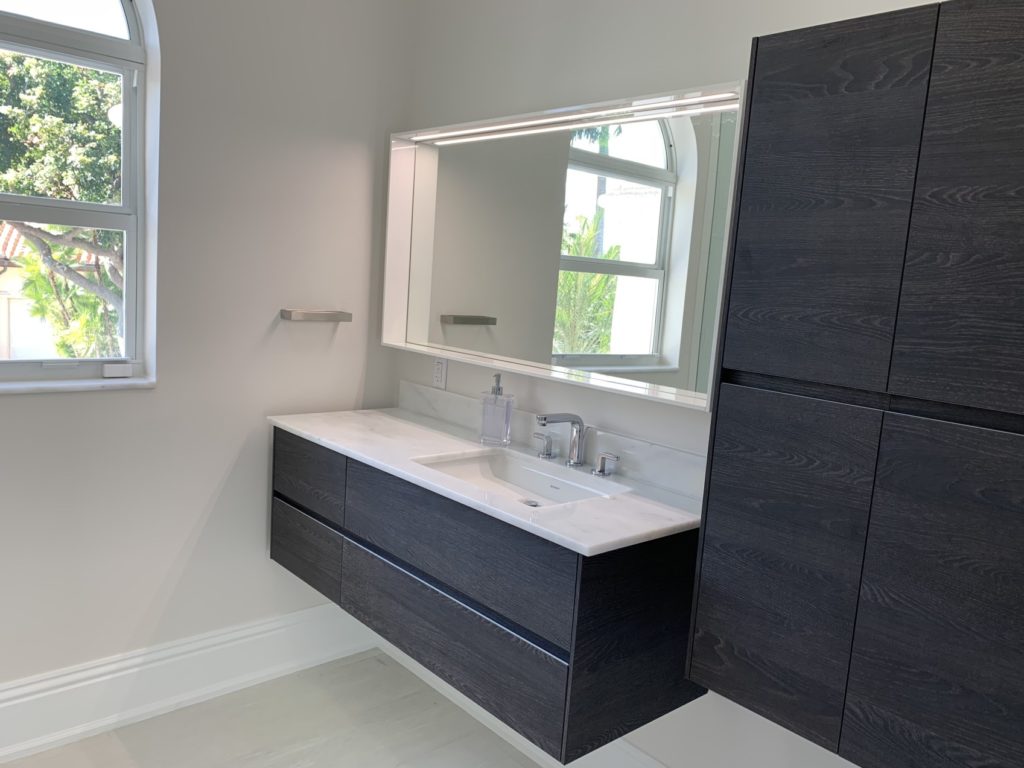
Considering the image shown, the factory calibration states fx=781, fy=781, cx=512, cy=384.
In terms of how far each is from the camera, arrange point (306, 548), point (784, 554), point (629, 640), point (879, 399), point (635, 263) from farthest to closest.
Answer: point (306, 548), point (635, 263), point (629, 640), point (784, 554), point (879, 399)

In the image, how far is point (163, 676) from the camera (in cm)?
252

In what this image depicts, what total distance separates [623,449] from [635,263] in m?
0.49

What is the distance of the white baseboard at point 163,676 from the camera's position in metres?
2.27

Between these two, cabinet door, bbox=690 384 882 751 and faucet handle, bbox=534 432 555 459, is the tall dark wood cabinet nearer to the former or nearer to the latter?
cabinet door, bbox=690 384 882 751

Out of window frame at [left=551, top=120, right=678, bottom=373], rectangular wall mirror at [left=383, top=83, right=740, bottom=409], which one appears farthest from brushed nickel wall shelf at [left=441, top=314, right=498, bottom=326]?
window frame at [left=551, top=120, right=678, bottom=373]

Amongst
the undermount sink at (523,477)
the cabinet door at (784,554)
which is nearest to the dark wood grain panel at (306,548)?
the undermount sink at (523,477)

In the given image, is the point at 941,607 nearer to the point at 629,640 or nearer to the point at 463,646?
the point at 629,640

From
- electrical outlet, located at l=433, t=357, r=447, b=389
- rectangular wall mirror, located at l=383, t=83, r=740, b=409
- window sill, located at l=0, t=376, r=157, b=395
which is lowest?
window sill, located at l=0, t=376, r=157, b=395

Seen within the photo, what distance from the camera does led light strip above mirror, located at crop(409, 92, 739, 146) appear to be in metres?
1.78

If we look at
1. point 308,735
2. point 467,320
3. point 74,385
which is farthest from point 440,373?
point 308,735

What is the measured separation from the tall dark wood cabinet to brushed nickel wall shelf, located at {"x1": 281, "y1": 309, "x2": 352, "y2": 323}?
5.19ft

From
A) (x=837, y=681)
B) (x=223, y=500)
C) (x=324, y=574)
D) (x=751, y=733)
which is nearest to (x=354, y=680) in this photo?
(x=324, y=574)

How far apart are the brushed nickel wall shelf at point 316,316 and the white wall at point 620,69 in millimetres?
439

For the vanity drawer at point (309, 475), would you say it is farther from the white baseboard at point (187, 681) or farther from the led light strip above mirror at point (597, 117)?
the led light strip above mirror at point (597, 117)
